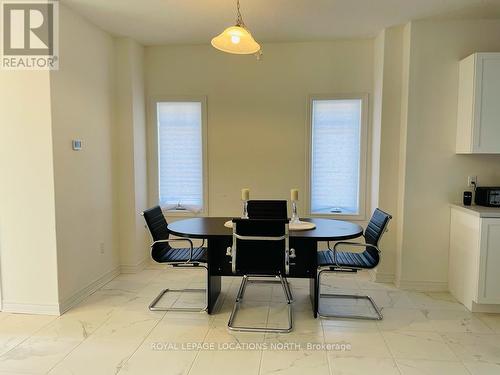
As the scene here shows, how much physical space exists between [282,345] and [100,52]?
3345 millimetres

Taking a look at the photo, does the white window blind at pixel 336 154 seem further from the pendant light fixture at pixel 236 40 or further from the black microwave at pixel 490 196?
the pendant light fixture at pixel 236 40

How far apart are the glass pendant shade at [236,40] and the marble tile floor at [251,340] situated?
7.09 feet

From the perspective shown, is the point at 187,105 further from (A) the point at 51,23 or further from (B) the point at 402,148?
(B) the point at 402,148

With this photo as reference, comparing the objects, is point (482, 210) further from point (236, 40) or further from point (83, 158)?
point (83, 158)

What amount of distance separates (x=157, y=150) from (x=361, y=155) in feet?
8.15

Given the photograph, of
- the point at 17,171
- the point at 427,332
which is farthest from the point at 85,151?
the point at 427,332

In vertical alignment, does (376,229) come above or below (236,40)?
below

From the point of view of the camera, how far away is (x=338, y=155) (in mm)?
4336

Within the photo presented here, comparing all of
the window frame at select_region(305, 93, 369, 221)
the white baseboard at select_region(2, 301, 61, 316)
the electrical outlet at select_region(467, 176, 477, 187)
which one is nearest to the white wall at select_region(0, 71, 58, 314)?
the white baseboard at select_region(2, 301, 61, 316)

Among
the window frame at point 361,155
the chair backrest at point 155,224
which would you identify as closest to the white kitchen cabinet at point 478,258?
the window frame at point 361,155

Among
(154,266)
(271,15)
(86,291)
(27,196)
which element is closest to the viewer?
(27,196)

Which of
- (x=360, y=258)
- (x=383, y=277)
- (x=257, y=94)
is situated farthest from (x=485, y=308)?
(x=257, y=94)

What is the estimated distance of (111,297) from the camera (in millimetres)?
3547

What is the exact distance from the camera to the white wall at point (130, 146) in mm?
4109
